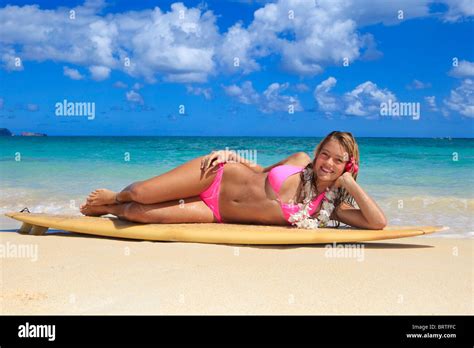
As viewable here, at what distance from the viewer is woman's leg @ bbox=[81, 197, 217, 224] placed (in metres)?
4.65

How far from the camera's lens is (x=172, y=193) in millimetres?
4512

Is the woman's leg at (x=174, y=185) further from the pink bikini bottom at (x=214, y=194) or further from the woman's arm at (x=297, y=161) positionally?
the woman's arm at (x=297, y=161)

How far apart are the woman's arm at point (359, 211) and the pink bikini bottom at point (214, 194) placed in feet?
3.38

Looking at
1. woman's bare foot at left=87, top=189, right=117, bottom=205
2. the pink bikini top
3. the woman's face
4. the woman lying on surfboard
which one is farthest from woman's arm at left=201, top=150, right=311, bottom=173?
woman's bare foot at left=87, top=189, right=117, bottom=205

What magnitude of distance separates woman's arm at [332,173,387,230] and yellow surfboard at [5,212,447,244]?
74mm

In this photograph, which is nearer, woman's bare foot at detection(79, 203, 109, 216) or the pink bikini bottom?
the pink bikini bottom

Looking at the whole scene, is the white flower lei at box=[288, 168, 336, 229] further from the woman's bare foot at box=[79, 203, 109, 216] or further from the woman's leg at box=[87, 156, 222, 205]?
the woman's bare foot at box=[79, 203, 109, 216]

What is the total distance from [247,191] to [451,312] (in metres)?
2.13

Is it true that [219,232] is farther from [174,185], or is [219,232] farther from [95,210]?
[95,210]

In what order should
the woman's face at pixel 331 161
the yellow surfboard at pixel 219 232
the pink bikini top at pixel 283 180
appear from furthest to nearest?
1. the pink bikini top at pixel 283 180
2. the yellow surfboard at pixel 219 232
3. the woman's face at pixel 331 161

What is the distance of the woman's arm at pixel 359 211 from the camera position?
4195 millimetres

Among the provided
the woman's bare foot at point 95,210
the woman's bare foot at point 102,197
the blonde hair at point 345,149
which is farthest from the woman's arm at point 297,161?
the woman's bare foot at point 95,210
